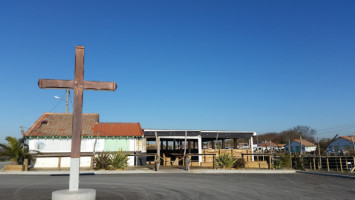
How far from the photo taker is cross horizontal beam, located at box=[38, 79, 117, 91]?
8133 mm

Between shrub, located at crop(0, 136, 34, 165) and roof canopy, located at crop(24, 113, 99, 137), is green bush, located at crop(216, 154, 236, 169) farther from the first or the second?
shrub, located at crop(0, 136, 34, 165)

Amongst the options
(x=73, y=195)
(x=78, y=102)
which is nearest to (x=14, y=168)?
(x=78, y=102)

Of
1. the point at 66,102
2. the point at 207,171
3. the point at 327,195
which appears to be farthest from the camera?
the point at 66,102

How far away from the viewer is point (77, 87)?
813cm

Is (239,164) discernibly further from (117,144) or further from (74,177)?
(74,177)

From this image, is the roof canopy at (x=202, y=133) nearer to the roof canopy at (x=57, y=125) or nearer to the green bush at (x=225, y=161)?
the green bush at (x=225, y=161)

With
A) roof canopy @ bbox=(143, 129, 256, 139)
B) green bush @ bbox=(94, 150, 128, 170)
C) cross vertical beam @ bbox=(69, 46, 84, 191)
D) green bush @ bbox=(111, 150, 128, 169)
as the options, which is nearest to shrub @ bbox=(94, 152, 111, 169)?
green bush @ bbox=(94, 150, 128, 170)

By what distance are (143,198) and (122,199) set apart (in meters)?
0.63

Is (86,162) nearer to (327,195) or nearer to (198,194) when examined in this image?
(198,194)

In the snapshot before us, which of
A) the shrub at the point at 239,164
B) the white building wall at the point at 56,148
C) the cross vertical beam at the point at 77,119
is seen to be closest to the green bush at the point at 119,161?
the white building wall at the point at 56,148

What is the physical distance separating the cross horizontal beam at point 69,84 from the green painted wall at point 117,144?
53.2 feet

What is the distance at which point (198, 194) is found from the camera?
9.06 meters

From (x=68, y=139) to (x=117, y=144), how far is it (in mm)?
4108

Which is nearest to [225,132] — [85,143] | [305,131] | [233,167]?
[233,167]
